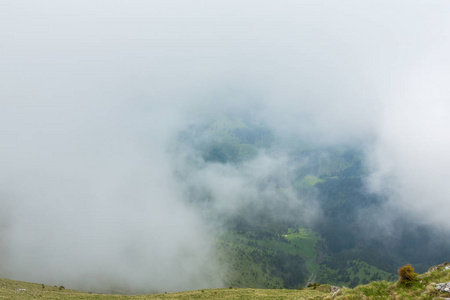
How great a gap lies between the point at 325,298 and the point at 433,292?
12.4m

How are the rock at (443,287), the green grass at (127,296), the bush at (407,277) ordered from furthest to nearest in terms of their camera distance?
the green grass at (127,296) → the bush at (407,277) → the rock at (443,287)

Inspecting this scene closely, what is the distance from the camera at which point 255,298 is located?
192ft

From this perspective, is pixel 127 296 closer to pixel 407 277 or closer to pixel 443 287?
pixel 407 277

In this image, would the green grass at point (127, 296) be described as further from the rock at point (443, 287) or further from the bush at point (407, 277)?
the rock at point (443, 287)

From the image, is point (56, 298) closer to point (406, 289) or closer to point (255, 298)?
point (255, 298)

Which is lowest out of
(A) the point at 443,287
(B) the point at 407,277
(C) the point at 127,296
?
(C) the point at 127,296

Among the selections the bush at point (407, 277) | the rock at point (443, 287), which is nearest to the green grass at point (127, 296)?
the bush at point (407, 277)

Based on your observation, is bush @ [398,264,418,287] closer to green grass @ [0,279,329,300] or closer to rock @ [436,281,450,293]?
rock @ [436,281,450,293]

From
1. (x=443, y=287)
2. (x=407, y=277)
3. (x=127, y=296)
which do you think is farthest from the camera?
(x=127, y=296)

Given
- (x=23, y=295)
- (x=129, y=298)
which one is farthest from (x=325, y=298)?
(x=23, y=295)

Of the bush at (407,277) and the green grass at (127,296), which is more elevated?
the bush at (407,277)

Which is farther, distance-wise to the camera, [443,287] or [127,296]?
[127,296]

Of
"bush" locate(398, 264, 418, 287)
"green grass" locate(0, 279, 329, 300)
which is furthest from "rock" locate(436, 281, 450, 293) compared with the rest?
"green grass" locate(0, 279, 329, 300)

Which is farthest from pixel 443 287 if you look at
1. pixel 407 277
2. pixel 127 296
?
pixel 127 296
